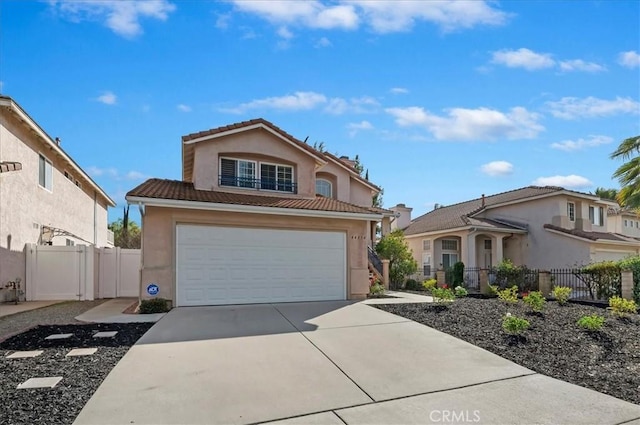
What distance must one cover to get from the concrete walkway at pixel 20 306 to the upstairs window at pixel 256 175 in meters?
6.90

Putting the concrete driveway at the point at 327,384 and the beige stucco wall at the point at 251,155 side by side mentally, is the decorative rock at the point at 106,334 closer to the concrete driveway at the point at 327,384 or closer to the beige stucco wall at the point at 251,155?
the concrete driveway at the point at 327,384

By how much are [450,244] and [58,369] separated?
23817mm

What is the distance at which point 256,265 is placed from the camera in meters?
12.0

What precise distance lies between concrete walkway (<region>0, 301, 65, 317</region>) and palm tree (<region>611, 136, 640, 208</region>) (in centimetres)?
2398

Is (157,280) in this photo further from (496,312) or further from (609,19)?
(609,19)

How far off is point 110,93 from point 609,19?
1416 centimetres

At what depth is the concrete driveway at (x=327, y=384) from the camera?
14.3 feet

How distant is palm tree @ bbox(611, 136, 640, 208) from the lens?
59.5 ft

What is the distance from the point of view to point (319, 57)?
37.6ft

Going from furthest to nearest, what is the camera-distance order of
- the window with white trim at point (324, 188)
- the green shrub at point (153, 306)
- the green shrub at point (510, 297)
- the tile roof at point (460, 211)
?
1. the tile roof at point (460, 211)
2. the window with white trim at point (324, 188)
3. the green shrub at point (510, 297)
4. the green shrub at point (153, 306)

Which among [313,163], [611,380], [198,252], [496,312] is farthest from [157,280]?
[611,380]

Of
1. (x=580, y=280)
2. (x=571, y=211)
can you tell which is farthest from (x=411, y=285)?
(x=571, y=211)

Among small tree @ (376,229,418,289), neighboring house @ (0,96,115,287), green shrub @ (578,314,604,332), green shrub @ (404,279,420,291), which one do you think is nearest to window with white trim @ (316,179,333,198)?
small tree @ (376,229,418,289)

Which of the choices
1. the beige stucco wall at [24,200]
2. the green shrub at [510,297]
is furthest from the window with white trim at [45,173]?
the green shrub at [510,297]
